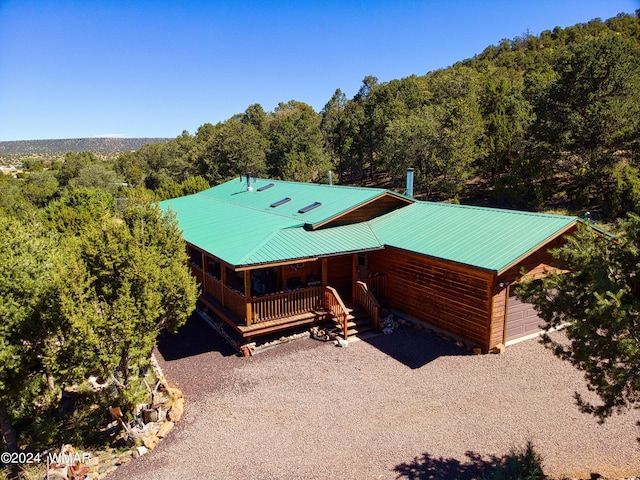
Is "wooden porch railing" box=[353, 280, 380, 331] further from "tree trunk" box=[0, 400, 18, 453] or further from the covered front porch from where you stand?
"tree trunk" box=[0, 400, 18, 453]

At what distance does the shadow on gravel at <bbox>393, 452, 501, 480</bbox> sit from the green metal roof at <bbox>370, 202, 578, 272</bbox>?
15.4ft

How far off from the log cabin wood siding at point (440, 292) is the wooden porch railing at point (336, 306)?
7.59 ft

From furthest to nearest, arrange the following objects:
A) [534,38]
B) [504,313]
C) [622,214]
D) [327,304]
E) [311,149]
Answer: [534,38], [311,149], [622,214], [327,304], [504,313]

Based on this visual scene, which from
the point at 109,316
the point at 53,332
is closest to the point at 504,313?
the point at 109,316

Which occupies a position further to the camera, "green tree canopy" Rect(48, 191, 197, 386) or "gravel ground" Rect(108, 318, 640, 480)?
"gravel ground" Rect(108, 318, 640, 480)

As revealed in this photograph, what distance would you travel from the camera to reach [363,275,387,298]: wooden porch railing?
14.9 metres

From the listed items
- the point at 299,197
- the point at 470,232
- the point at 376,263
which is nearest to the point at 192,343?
the point at 376,263

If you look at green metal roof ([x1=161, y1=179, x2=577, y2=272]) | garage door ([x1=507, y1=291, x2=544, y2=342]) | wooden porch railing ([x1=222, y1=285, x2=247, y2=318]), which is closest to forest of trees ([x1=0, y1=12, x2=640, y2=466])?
green metal roof ([x1=161, y1=179, x2=577, y2=272])

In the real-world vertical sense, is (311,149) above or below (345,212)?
above

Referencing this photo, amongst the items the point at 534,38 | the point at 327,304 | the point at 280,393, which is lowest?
the point at 280,393

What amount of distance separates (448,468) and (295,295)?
7173mm

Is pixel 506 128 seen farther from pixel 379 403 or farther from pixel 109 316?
pixel 109 316

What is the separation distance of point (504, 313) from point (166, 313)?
9.08 meters

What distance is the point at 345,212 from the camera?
15281 millimetres
